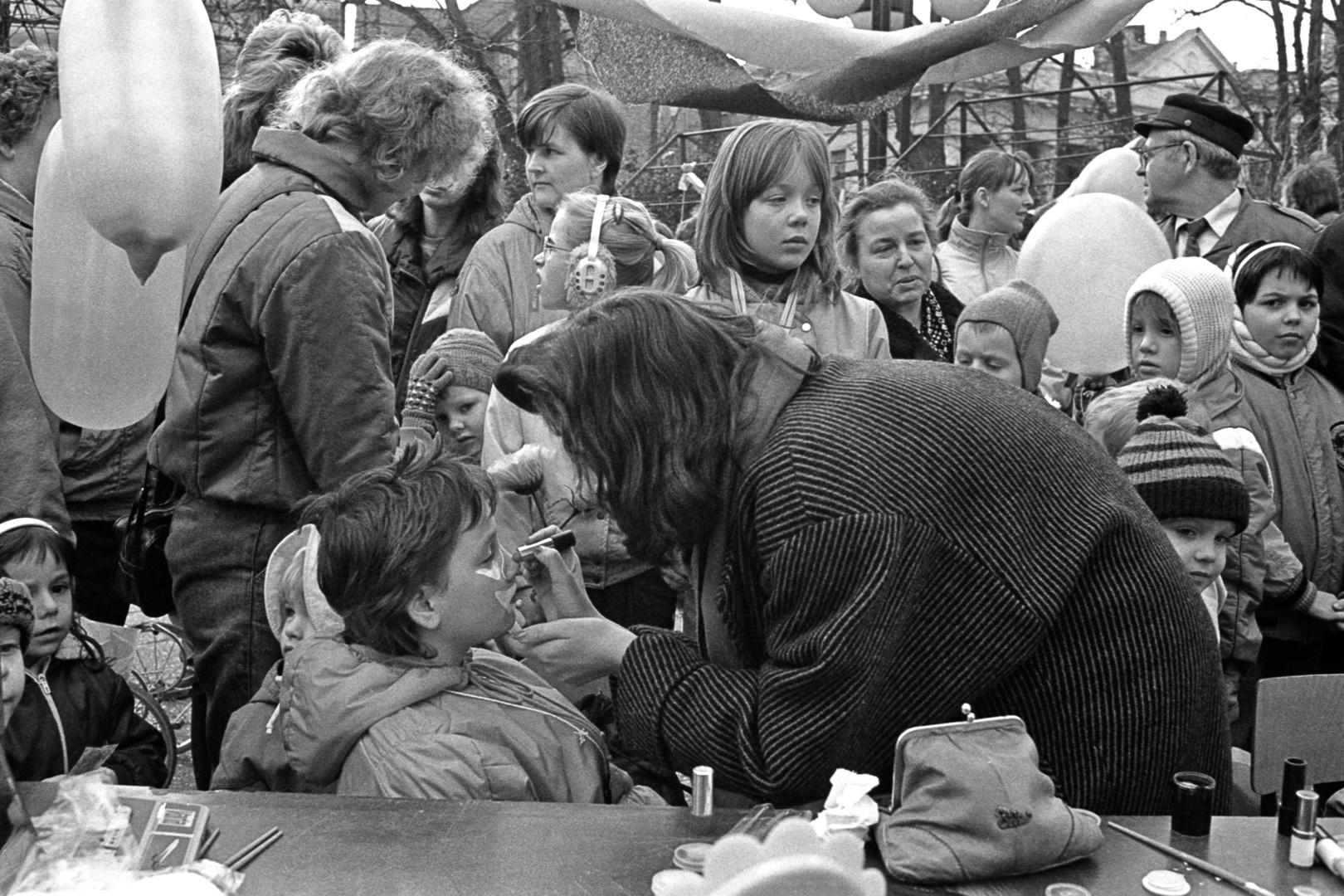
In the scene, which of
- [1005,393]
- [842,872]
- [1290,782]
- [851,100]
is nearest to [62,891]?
[842,872]

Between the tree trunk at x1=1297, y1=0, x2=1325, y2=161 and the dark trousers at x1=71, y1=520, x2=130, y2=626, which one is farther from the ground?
the tree trunk at x1=1297, y1=0, x2=1325, y2=161

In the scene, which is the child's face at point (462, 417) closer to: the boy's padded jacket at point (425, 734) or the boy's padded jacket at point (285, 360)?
the boy's padded jacket at point (285, 360)

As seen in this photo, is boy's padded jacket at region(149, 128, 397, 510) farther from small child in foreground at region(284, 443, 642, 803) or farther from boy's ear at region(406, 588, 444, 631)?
boy's ear at region(406, 588, 444, 631)

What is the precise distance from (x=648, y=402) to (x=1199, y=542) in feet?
4.88

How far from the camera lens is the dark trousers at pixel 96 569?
3307 mm

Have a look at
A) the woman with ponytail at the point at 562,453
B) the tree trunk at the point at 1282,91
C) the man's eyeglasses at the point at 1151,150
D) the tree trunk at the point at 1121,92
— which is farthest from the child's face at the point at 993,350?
the tree trunk at the point at 1121,92

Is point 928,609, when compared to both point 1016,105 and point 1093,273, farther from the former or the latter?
point 1016,105

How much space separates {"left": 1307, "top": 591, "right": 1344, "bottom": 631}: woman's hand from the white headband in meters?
2.72

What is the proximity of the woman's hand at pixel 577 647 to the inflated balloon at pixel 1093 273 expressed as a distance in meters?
2.41

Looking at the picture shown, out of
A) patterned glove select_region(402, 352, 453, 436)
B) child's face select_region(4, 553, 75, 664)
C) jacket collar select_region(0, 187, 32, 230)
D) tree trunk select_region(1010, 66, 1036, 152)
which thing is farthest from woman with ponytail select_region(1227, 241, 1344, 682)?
tree trunk select_region(1010, 66, 1036, 152)

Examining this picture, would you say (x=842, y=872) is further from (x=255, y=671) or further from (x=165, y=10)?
(x=255, y=671)

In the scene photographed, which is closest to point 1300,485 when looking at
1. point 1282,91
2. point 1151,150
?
point 1151,150

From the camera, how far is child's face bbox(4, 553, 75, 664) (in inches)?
106

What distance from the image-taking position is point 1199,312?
3.39 m
